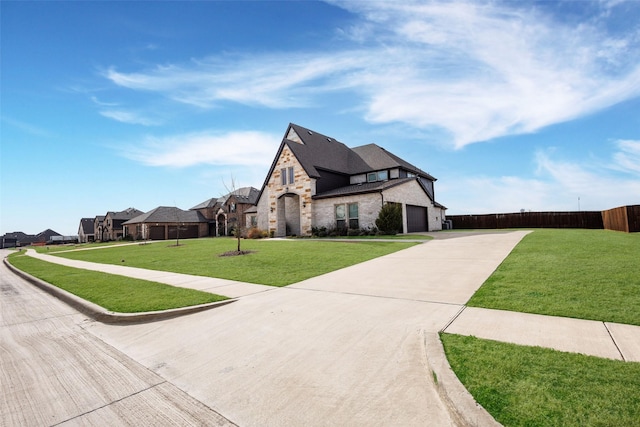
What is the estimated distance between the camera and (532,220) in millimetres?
32656

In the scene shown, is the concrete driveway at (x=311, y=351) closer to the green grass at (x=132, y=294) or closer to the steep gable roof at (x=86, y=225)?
the green grass at (x=132, y=294)

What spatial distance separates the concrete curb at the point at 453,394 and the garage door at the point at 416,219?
2372 centimetres

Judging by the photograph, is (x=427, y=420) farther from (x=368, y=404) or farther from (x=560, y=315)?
(x=560, y=315)

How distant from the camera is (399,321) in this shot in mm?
4887

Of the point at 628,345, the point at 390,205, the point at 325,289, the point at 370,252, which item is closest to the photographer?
the point at 628,345

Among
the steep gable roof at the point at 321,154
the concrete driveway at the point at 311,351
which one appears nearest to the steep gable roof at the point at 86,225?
the steep gable roof at the point at 321,154

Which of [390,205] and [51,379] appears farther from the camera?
[390,205]

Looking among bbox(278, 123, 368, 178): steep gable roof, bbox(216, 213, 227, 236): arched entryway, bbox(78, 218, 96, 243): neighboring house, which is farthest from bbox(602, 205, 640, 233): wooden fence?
bbox(78, 218, 96, 243): neighboring house

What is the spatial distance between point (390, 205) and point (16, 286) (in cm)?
2025

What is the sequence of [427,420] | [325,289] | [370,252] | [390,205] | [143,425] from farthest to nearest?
1. [390,205]
2. [370,252]
3. [325,289]
4. [143,425]
5. [427,420]

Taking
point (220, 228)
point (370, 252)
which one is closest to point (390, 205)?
point (370, 252)

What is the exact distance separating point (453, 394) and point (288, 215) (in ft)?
91.5

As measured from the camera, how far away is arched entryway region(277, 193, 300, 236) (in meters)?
29.4

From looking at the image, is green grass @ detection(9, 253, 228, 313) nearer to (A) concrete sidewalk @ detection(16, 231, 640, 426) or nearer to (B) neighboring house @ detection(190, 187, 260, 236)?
(A) concrete sidewalk @ detection(16, 231, 640, 426)
